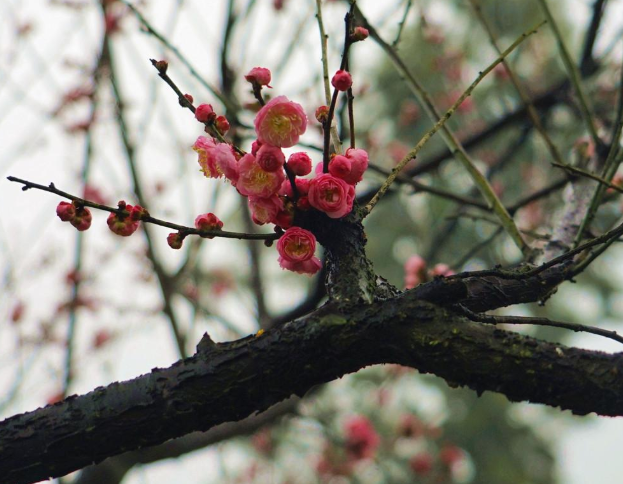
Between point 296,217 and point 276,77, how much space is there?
7.25 ft

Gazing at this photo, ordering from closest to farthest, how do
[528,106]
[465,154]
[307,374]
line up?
[307,374] → [465,154] → [528,106]

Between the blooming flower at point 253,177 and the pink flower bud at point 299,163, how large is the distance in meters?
0.05

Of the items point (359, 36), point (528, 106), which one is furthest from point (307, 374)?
point (528, 106)

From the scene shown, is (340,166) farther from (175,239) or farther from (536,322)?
(536,322)

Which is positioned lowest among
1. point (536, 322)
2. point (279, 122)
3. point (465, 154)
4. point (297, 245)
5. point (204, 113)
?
point (536, 322)

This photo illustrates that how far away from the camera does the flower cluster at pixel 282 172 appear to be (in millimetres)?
1104

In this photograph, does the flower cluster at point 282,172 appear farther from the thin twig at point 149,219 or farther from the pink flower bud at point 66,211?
the pink flower bud at point 66,211

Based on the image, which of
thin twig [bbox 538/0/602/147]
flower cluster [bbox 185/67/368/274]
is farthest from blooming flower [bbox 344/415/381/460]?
flower cluster [bbox 185/67/368/274]

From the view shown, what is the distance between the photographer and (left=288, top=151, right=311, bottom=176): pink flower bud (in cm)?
116

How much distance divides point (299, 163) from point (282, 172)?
0.14ft

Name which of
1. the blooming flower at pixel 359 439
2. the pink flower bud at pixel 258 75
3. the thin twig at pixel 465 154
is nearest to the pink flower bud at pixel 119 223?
the pink flower bud at pixel 258 75

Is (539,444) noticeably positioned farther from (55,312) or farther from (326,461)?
Result: (55,312)

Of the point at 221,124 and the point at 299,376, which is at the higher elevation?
the point at 221,124

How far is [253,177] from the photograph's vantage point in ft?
3.72
